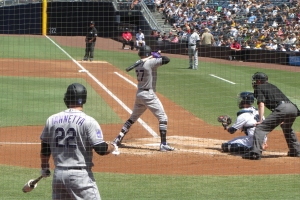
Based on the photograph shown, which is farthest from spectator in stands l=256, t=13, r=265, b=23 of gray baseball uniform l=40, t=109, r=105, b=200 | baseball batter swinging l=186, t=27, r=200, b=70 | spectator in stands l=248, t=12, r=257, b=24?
gray baseball uniform l=40, t=109, r=105, b=200

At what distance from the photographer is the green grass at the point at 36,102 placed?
16453 mm

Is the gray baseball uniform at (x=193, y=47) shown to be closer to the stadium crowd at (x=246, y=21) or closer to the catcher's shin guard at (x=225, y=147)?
the stadium crowd at (x=246, y=21)

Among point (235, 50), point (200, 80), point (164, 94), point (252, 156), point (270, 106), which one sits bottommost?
point (252, 156)

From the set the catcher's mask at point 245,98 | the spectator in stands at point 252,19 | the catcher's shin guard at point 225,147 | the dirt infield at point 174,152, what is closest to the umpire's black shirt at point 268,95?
the catcher's mask at point 245,98

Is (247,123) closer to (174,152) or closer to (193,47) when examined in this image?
(174,152)

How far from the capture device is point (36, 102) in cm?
1886

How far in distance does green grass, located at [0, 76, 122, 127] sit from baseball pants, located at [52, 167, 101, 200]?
373 inches

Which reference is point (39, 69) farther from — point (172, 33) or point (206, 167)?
point (206, 167)

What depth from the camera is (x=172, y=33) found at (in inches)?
1375

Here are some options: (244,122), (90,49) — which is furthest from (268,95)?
(90,49)

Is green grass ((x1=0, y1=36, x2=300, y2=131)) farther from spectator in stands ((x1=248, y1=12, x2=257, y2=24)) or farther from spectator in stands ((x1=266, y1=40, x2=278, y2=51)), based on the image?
spectator in stands ((x1=248, y1=12, x2=257, y2=24))

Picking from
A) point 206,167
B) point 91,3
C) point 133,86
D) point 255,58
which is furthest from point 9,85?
point 91,3

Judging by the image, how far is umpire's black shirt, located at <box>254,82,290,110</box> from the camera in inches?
449

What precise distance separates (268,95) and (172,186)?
9.44ft
